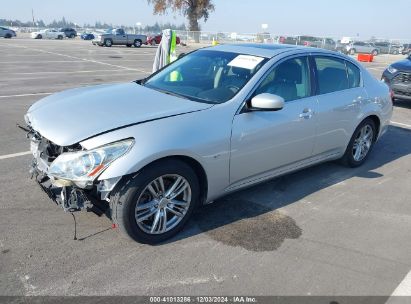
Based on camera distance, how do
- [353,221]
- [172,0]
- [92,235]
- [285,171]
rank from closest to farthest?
[92,235]
[353,221]
[285,171]
[172,0]

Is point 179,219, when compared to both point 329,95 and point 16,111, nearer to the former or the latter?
point 329,95

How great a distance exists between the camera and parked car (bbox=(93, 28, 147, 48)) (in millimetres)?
33969

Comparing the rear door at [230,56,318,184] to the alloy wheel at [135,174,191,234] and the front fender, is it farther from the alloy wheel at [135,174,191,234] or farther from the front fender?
the alloy wheel at [135,174,191,234]

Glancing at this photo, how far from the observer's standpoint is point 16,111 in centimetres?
796

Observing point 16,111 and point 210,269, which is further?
point 16,111

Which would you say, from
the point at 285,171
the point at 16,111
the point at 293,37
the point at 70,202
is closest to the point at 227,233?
the point at 285,171

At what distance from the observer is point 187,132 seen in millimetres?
3350

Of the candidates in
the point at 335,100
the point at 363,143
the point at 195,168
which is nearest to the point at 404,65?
the point at 363,143

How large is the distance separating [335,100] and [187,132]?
7.57ft

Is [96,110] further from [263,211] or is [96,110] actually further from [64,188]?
[263,211]

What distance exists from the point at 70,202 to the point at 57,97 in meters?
1.42

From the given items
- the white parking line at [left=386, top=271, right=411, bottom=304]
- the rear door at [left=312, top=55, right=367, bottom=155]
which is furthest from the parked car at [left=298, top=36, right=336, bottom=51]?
the white parking line at [left=386, top=271, right=411, bottom=304]

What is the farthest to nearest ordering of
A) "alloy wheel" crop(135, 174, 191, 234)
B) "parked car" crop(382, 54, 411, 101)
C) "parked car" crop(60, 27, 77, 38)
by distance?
"parked car" crop(60, 27, 77, 38) → "parked car" crop(382, 54, 411, 101) → "alloy wheel" crop(135, 174, 191, 234)

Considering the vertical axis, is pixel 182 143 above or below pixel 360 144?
above
